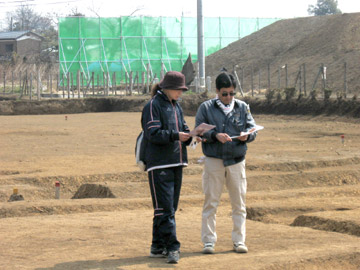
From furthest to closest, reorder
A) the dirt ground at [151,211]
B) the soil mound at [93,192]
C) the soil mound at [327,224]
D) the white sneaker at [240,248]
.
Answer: the soil mound at [93,192]
the soil mound at [327,224]
the white sneaker at [240,248]
the dirt ground at [151,211]

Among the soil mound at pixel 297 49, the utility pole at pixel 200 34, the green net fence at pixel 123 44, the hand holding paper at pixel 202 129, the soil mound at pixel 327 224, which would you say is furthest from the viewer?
the green net fence at pixel 123 44

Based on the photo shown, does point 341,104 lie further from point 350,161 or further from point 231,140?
point 231,140

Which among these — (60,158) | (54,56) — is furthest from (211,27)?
(60,158)

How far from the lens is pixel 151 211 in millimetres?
10305

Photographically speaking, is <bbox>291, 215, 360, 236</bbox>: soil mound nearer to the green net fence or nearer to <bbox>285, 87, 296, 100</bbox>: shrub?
<bbox>285, 87, 296, 100</bbox>: shrub

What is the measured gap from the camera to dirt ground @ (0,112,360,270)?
22.2 ft

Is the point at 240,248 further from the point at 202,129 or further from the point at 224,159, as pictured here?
the point at 202,129

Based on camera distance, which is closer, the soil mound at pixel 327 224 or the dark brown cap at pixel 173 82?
the dark brown cap at pixel 173 82

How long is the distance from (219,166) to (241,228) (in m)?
0.68

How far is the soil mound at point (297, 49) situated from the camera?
46938mm

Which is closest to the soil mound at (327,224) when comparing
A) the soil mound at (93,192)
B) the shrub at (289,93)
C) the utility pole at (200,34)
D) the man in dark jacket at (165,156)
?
the man in dark jacket at (165,156)

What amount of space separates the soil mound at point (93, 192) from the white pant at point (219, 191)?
204 inches

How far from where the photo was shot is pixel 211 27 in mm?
58344

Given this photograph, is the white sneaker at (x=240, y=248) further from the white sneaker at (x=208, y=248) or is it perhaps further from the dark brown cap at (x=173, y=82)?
the dark brown cap at (x=173, y=82)
